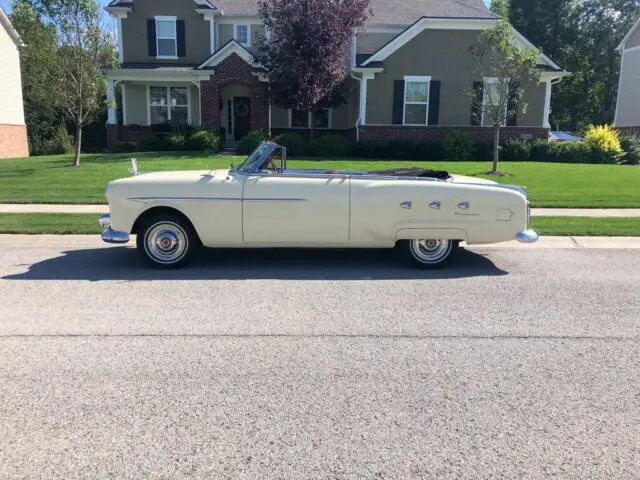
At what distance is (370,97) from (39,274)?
59.1ft

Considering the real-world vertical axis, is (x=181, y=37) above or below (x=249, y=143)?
above

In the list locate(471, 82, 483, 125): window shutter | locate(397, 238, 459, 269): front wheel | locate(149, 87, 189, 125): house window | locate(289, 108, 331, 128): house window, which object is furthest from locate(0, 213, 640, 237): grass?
locate(289, 108, 331, 128): house window

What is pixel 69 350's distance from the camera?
4.52 metres

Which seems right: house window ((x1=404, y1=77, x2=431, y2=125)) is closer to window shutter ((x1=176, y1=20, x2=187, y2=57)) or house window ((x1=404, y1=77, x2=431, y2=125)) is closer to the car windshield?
window shutter ((x1=176, y1=20, x2=187, y2=57))

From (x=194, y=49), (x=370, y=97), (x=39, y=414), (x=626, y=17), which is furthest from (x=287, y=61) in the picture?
(x=626, y=17)

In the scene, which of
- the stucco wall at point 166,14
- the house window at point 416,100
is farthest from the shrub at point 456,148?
the stucco wall at point 166,14

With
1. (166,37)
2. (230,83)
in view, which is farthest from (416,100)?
(166,37)

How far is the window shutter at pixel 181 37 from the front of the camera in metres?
26.6

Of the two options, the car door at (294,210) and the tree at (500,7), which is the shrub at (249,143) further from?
the tree at (500,7)

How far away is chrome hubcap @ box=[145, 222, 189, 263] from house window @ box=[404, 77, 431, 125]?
17.5m

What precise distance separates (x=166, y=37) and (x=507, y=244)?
2246 cm

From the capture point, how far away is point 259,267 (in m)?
7.43

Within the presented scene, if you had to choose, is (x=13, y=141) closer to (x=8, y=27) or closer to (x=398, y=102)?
(x=8, y=27)

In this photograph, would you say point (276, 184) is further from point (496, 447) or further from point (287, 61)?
point (287, 61)
